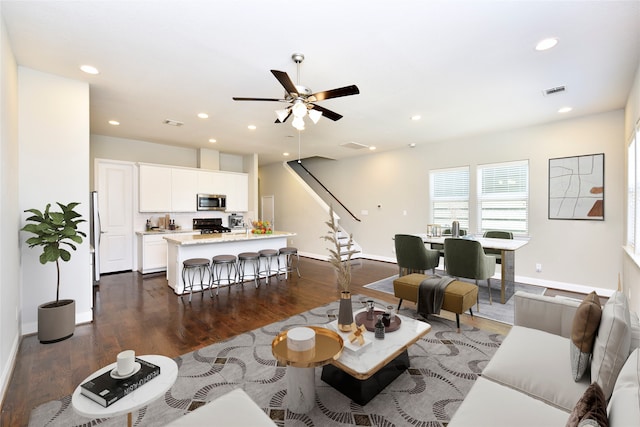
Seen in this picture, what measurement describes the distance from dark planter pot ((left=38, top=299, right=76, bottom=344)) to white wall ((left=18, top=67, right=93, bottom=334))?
298 millimetres

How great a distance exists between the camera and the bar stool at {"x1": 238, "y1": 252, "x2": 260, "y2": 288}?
4832 millimetres

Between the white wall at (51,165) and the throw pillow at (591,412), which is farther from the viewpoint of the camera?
the white wall at (51,165)

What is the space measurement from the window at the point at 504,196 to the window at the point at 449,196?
289 mm

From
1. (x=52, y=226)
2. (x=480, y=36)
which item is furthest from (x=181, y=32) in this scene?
(x=480, y=36)

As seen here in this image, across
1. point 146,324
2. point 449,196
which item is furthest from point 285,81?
point 449,196

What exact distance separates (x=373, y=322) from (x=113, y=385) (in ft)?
5.85

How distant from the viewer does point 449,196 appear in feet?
20.2

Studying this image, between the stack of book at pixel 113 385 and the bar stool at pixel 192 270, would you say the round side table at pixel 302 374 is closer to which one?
the stack of book at pixel 113 385

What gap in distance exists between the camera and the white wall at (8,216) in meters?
2.19

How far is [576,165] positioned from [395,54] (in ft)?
13.0

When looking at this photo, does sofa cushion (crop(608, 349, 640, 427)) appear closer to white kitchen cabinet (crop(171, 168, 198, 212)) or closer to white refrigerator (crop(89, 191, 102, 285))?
Answer: white refrigerator (crop(89, 191, 102, 285))

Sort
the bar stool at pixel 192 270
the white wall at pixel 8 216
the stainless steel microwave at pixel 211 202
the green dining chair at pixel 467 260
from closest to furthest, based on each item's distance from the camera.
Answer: the white wall at pixel 8 216, the green dining chair at pixel 467 260, the bar stool at pixel 192 270, the stainless steel microwave at pixel 211 202

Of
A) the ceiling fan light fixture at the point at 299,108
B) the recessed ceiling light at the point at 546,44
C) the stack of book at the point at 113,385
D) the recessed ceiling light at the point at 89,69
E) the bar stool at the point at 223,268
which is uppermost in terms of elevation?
the recessed ceiling light at the point at 89,69

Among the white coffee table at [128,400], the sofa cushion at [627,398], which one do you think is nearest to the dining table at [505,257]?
the sofa cushion at [627,398]
